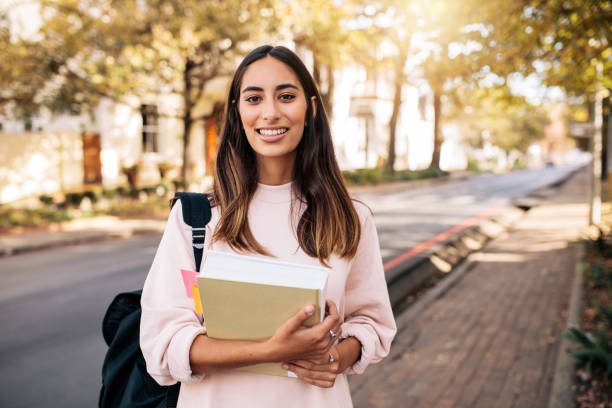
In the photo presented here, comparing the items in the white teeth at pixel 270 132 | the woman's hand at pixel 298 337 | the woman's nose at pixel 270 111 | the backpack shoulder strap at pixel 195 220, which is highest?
the woman's nose at pixel 270 111

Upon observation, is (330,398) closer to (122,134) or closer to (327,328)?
(327,328)

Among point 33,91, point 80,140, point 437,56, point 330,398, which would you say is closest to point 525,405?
point 330,398

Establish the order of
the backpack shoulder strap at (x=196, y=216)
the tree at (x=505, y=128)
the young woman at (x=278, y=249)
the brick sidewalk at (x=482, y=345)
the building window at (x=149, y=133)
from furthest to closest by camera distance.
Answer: the tree at (x=505, y=128) < the building window at (x=149, y=133) < the brick sidewalk at (x=482, y=345) < the backpack shoulder strap at (x=196, y=216) < the young woman at (x=278, y=249)

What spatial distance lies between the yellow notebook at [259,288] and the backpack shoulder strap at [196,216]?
0.78ft

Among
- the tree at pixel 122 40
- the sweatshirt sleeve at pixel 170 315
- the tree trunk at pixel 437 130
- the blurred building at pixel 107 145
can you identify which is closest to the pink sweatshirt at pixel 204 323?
the sweatshirt sleeve at pixel 170 315

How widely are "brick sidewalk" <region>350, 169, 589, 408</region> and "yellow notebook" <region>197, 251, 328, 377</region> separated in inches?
117

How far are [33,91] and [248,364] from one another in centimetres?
1530

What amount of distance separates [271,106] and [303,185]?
1.02ft

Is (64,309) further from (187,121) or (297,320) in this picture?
(187,121)

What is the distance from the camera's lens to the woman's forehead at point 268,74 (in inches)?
71.0

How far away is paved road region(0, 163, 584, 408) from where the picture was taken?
Answer: 14.6 ft

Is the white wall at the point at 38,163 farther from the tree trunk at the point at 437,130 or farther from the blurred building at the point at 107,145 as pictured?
the tree trunk at the point at 437,130

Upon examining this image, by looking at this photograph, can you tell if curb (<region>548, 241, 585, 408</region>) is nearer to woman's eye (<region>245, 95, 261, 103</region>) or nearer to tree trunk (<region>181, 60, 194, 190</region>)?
woman's eye (<region>245, 95, 261, 103</region>)

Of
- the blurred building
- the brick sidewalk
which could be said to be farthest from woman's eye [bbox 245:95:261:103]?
the blurred building
